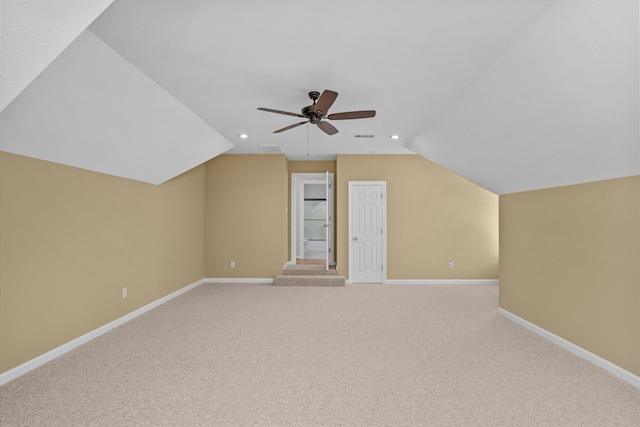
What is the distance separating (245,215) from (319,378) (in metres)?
4.50

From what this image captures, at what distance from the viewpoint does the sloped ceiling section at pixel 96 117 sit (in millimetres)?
2400

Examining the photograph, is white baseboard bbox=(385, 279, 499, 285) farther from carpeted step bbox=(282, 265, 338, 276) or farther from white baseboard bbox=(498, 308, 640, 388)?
white baseboard bbox=(498, 308, 640, 388)

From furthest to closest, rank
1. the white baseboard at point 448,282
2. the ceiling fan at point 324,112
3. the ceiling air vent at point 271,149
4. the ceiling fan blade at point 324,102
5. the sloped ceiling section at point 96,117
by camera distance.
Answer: the white baseboard at point 448,282
the ceiling air vent at point 271,149
the ceiling fan at point 324,112
the ceiling fan blade at point 324,102
the sloped ceiling section at point 96,117

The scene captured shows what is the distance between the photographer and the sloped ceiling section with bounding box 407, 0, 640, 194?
76.2 inches

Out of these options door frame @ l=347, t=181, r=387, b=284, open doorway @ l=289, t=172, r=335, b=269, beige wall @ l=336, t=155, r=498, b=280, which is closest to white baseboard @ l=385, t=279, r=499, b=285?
beige wall @ l=336, t=155, r=498, b=280

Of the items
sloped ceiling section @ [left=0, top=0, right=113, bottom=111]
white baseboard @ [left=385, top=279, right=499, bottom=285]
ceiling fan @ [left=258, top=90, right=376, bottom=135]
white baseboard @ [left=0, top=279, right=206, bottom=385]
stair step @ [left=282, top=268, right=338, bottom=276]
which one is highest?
ceiling fan @ [left=258, top=90, right=376, bottom=135]

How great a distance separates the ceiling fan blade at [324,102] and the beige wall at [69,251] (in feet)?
8.26

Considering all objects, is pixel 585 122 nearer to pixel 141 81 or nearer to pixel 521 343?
pixel 521 343

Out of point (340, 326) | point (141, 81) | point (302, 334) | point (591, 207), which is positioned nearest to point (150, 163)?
point (141, 81)

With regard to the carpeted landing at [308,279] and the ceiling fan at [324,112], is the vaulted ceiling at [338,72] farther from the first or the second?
the carpeted landing at [308,279]

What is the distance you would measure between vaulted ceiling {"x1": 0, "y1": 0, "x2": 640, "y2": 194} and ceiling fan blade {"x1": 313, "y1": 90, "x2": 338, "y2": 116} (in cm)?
29

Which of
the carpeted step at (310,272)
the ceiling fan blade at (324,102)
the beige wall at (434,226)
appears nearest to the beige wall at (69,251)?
the carpeted step at (310,272)

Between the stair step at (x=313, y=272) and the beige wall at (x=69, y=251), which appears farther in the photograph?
the stair step at (x=313, y=272)

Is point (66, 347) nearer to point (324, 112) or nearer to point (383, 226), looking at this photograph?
point (324, 112)
